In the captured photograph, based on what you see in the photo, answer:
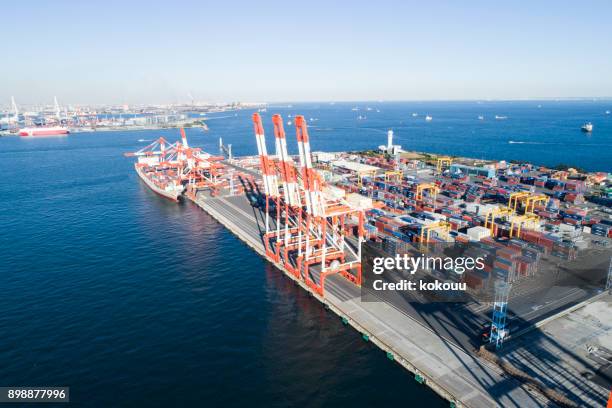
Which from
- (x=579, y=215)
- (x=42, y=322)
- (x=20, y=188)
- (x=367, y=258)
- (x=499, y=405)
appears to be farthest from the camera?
(x=20, y=188)

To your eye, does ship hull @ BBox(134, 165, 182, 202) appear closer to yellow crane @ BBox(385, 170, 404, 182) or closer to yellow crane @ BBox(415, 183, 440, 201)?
yellow crane @ BBox(385, 170, 404, 182)

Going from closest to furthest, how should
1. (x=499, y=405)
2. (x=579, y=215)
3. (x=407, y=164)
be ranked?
(x=499, y=405)
(x=579, y=215)
(x=407, y=164)

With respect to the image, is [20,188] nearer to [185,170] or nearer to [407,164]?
[185,170]

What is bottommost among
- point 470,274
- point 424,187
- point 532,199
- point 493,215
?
point 470,274

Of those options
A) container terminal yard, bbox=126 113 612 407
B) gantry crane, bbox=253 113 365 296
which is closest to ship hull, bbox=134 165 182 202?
container terminal yard, bbox=126 113 612 407

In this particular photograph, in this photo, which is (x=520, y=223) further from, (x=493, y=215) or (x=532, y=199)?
(x=532, y=199)

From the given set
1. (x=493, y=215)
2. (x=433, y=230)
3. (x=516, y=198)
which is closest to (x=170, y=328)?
(x=433, y=230)

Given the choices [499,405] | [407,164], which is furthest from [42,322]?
[407,164]
